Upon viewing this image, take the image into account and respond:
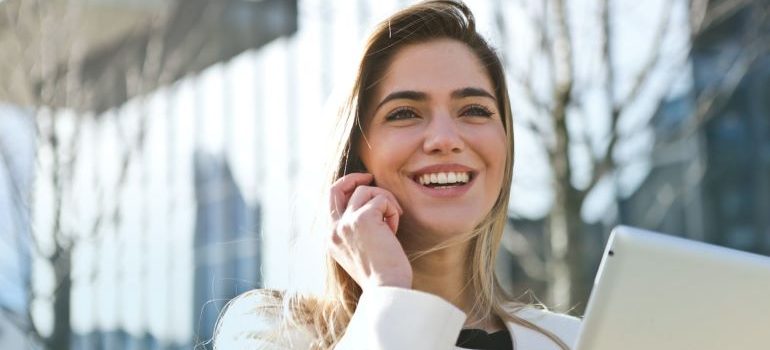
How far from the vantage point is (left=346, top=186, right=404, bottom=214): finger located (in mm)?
2404

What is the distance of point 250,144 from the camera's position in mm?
17500

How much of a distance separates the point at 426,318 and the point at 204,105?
55.1 feet

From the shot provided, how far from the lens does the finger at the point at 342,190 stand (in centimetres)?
248

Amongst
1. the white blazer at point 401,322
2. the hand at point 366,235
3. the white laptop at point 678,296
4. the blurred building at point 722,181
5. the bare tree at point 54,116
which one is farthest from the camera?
the blurred building at point 722,181

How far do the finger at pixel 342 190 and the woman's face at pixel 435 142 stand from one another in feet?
0.13

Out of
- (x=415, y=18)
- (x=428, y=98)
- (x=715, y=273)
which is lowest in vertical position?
(x=715, y=273)

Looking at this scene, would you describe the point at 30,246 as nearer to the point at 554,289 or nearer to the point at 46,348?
the point at 46,348

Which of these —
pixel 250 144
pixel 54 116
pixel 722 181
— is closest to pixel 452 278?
pixel 54 116

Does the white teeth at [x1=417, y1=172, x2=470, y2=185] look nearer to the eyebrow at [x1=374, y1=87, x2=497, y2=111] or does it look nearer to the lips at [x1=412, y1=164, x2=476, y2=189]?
the lips at [x1=412, y1=164, x2=476, y2=189]

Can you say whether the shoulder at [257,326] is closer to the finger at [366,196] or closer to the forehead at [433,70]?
the finger at [366,196]

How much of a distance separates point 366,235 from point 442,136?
0.28 meters

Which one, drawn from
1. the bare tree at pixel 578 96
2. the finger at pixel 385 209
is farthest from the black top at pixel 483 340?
the bare tree at pixel 578 96

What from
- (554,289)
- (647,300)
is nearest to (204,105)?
(554,289)

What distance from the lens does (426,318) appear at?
2.04 m
